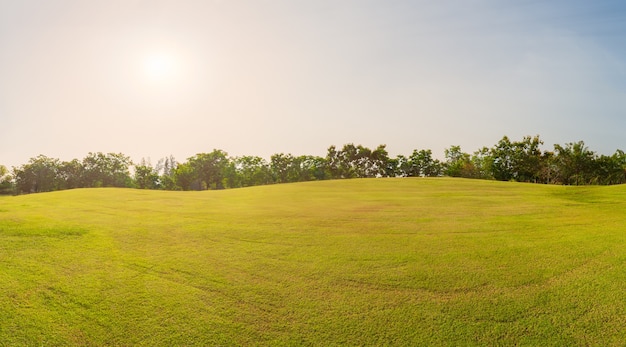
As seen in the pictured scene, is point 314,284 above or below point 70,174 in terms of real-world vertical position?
below

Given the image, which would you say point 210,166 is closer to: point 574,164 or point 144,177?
point 144,177

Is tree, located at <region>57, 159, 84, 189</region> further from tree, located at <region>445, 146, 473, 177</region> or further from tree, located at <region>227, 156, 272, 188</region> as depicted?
tree, located at <region>445, 146, 473, 177</region>

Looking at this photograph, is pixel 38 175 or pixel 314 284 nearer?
pixel 314 284

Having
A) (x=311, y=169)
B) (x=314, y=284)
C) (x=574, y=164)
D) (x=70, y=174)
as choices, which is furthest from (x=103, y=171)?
(x=574, y=164)

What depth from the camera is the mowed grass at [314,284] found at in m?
4.18

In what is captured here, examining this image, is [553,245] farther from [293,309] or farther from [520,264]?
[293,309]

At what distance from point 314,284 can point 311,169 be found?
213 feet

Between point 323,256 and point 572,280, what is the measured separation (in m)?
4.73

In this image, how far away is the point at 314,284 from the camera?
18.0 ft

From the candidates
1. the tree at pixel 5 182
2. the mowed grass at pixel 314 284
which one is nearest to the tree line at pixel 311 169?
the tree at pixel 5 182

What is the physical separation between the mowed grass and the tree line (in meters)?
58.2

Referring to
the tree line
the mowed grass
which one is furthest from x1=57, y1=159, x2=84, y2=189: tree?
the mowed grass

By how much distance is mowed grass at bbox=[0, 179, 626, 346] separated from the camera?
4.18 meters

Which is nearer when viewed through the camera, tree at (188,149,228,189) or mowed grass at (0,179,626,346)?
mowed grass at (0,179,626,346)
